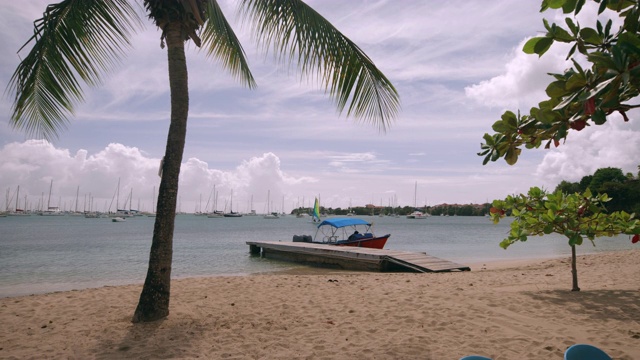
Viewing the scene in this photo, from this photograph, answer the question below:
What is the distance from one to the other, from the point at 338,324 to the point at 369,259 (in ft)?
32.8

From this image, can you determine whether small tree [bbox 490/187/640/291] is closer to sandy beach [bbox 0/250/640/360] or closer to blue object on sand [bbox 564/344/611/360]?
sandy beach [bbox 0/250/640/360]

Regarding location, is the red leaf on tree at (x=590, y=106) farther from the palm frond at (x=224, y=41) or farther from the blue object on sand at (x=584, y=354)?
the palm frond at (x=224, y=41)

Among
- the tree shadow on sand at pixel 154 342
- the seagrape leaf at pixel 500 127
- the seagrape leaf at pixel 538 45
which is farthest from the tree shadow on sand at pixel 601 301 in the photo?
the seagrape leaf at pixel 538 45

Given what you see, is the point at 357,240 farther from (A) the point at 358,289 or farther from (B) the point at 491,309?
(B) the point at 491,309

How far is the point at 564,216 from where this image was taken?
6844 millimetres

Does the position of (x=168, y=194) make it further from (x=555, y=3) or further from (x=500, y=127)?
(x=555, y=3)

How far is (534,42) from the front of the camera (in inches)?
62.5

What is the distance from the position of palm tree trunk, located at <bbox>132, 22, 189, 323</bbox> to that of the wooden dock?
10.3 m

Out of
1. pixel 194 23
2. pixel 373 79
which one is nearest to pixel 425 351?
pixel 373 79

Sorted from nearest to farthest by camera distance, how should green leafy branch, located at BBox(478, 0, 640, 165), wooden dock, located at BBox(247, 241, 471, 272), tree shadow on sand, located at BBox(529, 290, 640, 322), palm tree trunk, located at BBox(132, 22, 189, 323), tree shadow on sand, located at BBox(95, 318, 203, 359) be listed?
green leafy branch, located at BBox(478, 0, 640, 165) < tree shadow on sand, located at BBox(95, 318, 203, 359) < palm tree trunk, located at BBox(132, 22, 189, 323) < tree shadow on sand, located at BBox(529, 290, 640, 322) < wooden dock, located at BBox(247, 241, 471, 272)

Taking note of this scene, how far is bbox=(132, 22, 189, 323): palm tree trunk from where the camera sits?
5.92 metres

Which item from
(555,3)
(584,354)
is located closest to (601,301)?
(584,354)

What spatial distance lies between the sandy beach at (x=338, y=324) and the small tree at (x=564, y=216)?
1.21 meters

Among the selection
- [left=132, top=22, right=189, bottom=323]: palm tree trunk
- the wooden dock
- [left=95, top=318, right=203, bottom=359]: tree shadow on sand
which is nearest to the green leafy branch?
[left=95, top=318, right=203, bottom=359]: tree shadow on sand
